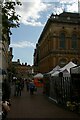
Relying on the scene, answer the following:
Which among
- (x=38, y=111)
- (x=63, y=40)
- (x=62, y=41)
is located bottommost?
(x=38, y=111)

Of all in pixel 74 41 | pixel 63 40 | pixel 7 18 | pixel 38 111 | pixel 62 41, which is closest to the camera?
pixel 7 18

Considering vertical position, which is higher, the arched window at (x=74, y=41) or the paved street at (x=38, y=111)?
the arched window at (x=74, y=41)

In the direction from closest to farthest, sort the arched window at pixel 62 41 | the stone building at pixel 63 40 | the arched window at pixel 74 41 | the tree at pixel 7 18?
the tree at pixel 7 18
the stone building at pixel 63 40
the arched window at pixel 62 41
the arched window at pixel 74 41

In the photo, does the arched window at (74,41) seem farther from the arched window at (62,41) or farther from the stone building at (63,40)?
the arched window at (62,41)

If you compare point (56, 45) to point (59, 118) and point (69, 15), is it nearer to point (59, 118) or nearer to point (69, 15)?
point (69, 15)

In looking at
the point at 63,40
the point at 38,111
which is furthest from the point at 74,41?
the point at 38,111

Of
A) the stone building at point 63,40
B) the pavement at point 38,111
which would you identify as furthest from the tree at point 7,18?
the stone building at point 63,40

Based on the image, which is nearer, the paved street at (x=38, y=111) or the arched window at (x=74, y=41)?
the paved street at (x=38, y=111)

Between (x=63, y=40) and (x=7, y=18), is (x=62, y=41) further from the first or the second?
(x=7, y=18)

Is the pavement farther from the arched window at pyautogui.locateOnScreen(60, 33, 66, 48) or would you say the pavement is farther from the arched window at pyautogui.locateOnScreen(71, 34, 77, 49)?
the arched window at pyautogui.locateOnScreen(71, 34, 77, 49)

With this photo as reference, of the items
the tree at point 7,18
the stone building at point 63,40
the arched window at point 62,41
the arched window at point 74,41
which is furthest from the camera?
the arched window at point 74,41

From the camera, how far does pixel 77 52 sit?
240 ft

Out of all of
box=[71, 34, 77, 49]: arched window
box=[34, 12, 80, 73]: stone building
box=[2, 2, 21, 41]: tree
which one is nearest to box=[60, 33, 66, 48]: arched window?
box=[34, 12, 80, 73]: stone building

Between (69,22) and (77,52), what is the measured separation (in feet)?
22.5
